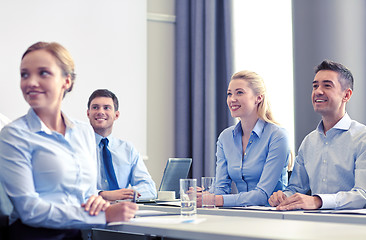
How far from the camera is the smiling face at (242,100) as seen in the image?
3119mm

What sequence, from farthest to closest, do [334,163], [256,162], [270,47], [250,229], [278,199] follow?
1. [270,47]
2. [256,162]
3. [334,163]
4. [278,199]
5. [250,229]

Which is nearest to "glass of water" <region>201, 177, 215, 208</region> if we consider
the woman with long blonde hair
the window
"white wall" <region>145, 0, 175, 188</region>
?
the woman with long blonde hair

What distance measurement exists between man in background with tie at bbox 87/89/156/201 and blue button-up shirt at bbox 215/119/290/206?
0.49 m

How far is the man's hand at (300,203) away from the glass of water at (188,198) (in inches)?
19.3

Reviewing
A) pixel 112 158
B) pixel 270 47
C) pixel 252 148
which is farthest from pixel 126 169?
pixel 270 47

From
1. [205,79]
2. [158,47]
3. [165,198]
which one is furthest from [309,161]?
[158,47]

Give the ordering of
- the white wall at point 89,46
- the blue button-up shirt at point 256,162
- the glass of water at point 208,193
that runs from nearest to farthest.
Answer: the glass of water at point 208,193 → the blue button-up shirt at point 256,162 → the white wall at point 89,46

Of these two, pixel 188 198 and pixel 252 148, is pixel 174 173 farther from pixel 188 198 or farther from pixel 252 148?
pixel 188 198

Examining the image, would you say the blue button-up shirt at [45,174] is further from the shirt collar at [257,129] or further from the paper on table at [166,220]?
the shirt collar at [257,129]

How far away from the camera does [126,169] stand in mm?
3357

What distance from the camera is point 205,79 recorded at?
532 cm

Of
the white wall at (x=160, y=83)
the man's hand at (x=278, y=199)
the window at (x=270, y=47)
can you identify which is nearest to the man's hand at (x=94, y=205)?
the man's hand at (x=278, y=199)

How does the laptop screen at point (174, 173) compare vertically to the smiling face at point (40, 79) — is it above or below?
below

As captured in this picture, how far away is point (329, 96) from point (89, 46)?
2765 millimetres
